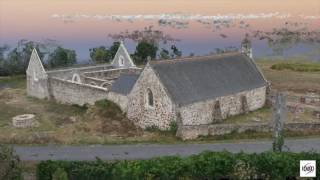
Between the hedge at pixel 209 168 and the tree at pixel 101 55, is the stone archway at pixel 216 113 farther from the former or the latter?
the tree at pixel 101 55

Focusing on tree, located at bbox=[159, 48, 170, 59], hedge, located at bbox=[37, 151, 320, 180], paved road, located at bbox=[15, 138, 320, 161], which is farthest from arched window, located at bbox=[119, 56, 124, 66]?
hedge, located at bbox=[37, 151, 320, 180]

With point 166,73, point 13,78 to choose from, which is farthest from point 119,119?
point 13,78

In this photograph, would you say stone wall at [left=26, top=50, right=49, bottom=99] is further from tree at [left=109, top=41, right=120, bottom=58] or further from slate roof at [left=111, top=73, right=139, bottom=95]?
tree at [left=109, top=41, right=120, bottom=58]

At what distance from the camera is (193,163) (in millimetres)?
25328

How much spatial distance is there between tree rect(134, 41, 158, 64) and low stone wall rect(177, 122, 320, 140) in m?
35.6

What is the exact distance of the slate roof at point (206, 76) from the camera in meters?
37.2

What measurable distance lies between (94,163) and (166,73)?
1245 centimetres

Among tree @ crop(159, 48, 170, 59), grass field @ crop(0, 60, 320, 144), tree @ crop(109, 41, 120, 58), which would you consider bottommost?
grass field @ crop(0, 60, 320, 144)

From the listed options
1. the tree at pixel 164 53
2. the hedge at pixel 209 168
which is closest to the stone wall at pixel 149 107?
the hedge at pixel 209 168

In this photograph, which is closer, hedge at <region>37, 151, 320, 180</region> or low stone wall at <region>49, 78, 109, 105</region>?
hedge at <region>37, 151, 320, 180</region>

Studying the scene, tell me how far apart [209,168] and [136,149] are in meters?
8.27

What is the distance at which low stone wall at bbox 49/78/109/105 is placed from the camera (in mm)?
43188

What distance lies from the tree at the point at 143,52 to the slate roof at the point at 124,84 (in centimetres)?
2820

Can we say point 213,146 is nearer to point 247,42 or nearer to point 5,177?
point 5,177
